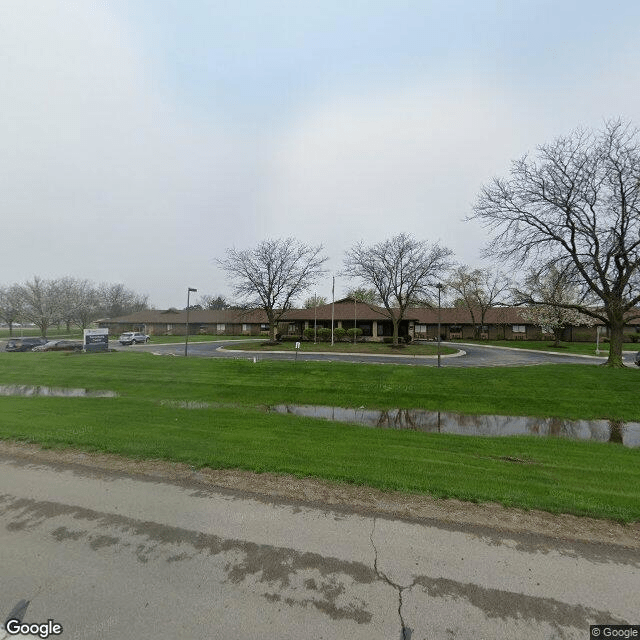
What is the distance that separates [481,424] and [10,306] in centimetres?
7451

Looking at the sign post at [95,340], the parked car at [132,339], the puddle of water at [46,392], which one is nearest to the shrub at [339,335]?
the sign post at [95,340]

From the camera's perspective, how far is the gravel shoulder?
3.80 metres

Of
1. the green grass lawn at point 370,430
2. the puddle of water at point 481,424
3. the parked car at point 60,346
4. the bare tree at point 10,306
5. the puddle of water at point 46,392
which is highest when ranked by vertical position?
the bare tree at point 10,306

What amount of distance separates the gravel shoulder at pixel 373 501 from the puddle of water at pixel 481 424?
5.18 meters

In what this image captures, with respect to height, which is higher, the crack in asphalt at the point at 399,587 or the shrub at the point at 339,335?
the shrub at the point at 339,335

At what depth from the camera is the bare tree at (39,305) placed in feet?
175

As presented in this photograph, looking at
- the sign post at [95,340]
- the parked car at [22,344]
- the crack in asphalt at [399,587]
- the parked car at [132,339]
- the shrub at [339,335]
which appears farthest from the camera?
the parked car at [132,339]

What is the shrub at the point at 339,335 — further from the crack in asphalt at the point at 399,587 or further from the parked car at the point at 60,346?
the crack in asphalt at the point at 399,587

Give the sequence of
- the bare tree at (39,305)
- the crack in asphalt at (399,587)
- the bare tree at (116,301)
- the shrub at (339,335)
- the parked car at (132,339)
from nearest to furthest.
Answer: the crack in asphalt at (399,587)
the shrub at (339,335)
the parked car at (132,339)
the bare tree at (39,305)
the bare tree at (116,301)

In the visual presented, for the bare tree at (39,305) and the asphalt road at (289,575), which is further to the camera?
the bare tree at (39,305)

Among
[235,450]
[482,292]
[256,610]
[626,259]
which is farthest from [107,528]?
[482,292]

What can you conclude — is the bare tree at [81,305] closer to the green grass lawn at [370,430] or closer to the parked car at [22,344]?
the parked car at [22,344]

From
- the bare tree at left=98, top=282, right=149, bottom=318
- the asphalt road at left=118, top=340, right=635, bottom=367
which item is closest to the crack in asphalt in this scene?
the asphalt road at left=118, top=340, right=635, bottom=367

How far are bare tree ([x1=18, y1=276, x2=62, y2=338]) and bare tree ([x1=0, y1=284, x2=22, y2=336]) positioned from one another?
77cm
